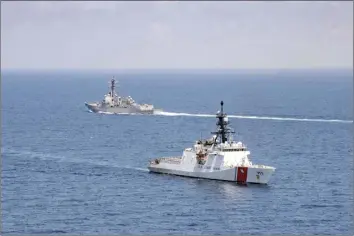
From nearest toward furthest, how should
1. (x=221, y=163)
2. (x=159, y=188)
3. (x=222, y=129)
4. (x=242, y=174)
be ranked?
(x=159, y=188)
(x=242, y=174)
(x=221, y=163)
(x=222, y=129)

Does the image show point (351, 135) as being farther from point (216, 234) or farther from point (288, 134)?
point (216, 234)

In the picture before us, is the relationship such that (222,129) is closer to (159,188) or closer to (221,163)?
(221,163)

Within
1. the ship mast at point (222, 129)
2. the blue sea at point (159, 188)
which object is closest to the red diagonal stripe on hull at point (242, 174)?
the blue sea at point (159, 188)

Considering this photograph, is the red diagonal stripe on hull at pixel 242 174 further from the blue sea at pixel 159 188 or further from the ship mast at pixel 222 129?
the ship mast at pixel 222 129

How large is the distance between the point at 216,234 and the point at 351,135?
83.3 meters

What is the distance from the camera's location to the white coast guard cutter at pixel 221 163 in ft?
327

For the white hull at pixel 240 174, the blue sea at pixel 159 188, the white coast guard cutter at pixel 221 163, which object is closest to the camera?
the blue sea at pixel 159 188

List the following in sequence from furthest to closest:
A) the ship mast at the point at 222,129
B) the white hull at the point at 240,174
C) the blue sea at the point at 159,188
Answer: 1. the ship mast at the point at 222,129
2. the white hull at the point at 240,174
3. the blue sea at the point at 159,188

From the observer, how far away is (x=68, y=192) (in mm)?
95312

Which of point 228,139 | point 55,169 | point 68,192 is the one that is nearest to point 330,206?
point 228,139

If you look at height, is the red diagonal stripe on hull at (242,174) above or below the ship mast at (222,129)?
below

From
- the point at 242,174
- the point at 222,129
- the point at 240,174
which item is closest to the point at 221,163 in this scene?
the point at 240,174

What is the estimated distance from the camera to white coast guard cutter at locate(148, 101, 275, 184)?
9956cm

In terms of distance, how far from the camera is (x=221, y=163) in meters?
102
